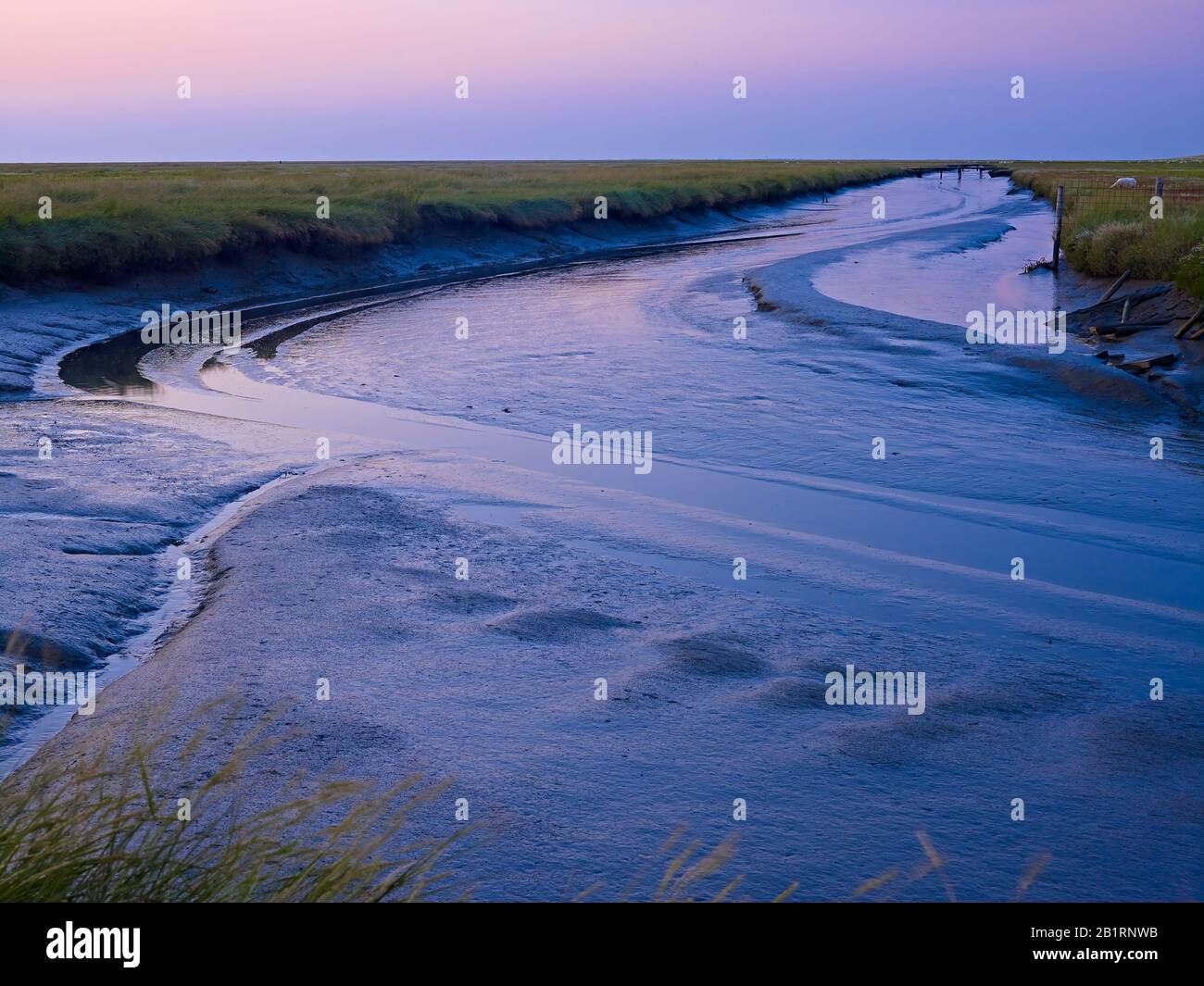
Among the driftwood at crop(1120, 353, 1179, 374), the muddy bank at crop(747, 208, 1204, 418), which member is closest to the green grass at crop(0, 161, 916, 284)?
the muddy bank at crop(747, 208, 1204, 418)

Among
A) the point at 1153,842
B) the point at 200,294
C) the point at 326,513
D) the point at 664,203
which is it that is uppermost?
the point at 664,203

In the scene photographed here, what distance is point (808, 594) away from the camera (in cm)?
812

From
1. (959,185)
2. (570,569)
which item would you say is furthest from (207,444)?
(959,185)

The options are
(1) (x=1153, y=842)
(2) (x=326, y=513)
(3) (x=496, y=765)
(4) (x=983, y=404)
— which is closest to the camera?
(1) (x=1153, y=842)

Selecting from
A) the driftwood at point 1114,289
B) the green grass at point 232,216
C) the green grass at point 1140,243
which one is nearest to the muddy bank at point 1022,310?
the driftwood at point 1114,289

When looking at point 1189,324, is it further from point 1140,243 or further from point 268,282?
point 268,282

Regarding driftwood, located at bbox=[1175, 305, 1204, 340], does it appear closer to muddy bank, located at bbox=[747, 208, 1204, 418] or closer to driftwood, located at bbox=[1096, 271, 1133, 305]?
muddy bank, located at bbox=[747, 208, 1204, 418]

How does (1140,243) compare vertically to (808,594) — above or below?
above

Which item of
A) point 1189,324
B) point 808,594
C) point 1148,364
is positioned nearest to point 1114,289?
point 1189,324

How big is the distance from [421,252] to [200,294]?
10624mm

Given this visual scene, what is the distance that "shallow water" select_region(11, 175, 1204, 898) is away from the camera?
16.8 feet

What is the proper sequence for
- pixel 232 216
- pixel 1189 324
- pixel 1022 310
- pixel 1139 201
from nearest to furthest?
pixel 1189 324 → pixel 1022 310 → pixel 232 216 → pixel 1139 201
